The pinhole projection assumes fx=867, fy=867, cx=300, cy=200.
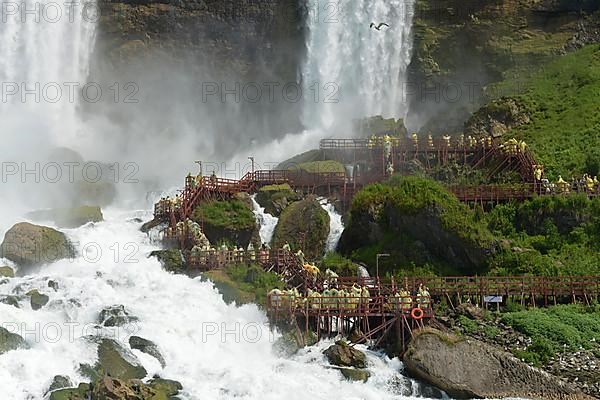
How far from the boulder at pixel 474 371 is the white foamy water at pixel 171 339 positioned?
96cm

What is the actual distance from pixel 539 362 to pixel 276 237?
16.2 metres

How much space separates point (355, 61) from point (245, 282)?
103ft

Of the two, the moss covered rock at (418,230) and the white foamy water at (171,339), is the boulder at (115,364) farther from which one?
the moss covered rock at (418,230)

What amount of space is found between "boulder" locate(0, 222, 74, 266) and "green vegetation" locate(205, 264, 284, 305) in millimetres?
7348

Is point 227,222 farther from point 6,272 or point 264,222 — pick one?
point 6,272

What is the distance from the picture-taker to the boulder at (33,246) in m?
37.3

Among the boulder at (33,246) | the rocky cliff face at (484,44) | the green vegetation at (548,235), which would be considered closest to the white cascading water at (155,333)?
the boulder at (33,246)

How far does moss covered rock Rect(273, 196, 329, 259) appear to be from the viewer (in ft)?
137

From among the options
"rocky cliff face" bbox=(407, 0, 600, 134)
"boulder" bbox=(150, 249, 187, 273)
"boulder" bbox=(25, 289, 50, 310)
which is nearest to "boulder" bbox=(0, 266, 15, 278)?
"boulder" bbox=(25, 289, 50, 310)

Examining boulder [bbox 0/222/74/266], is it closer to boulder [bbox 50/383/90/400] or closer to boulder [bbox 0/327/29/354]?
boulder [bbox 0/327/29/354]

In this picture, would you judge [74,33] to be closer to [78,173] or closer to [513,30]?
[78,173]

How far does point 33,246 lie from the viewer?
124 ft

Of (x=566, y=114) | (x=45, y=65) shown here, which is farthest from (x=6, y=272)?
(x=566, y=114)

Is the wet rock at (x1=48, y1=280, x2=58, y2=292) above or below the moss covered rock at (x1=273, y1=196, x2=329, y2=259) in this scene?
below
